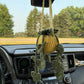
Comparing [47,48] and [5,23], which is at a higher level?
[5,23]

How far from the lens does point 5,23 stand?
175cm

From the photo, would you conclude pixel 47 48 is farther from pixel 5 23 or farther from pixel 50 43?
pixel 5 23

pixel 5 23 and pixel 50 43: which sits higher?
pixel 5 23

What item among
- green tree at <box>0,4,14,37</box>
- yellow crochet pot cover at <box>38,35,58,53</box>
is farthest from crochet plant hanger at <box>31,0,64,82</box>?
green tree at <box>0,4,14,37</box>

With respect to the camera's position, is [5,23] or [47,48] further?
[5,23]

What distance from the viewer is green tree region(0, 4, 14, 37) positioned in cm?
172

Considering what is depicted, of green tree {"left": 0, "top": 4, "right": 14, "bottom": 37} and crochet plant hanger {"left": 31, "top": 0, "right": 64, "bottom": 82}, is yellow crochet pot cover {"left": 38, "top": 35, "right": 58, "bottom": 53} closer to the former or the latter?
crochet plant hanger {"left": 31, "top": 0, "right": 64, "bottom": 82}

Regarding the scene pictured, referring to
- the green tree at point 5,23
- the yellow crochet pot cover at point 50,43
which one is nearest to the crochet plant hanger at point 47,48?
the yellow crochet pot cover at point 50,43

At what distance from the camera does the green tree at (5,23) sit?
172cm

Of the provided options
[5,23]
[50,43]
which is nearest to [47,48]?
[50,43]

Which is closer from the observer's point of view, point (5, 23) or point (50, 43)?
point (50, 43)

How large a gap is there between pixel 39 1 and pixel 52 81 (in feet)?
4.06

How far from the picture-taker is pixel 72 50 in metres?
2.00

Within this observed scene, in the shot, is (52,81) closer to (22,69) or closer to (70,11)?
(22,69)
